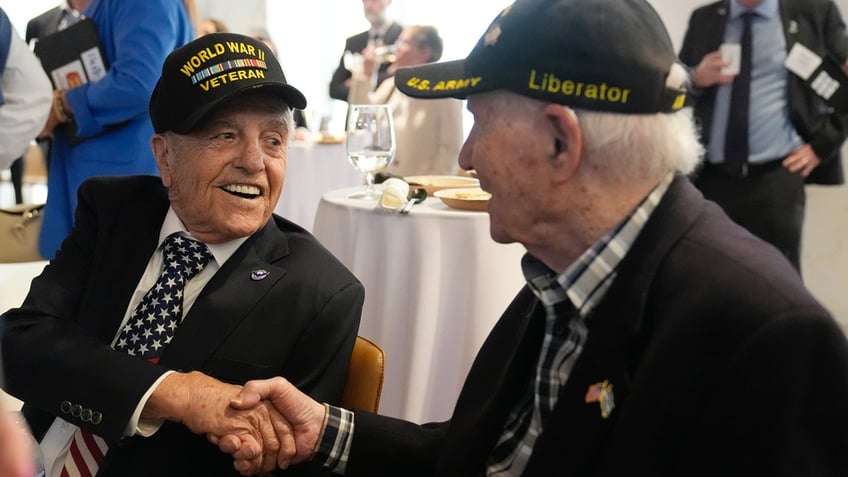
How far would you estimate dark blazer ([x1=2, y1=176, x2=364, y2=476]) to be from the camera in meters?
1.44

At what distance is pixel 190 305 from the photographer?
1567mm

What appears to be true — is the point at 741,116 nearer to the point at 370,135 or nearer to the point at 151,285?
the point at 370,135

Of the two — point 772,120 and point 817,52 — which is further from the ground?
point 817,52

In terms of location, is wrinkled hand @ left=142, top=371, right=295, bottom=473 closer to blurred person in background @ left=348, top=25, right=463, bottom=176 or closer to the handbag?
the handbag

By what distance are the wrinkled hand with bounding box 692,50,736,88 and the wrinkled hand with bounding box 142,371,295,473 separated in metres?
3.36

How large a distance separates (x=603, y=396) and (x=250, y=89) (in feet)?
2.94

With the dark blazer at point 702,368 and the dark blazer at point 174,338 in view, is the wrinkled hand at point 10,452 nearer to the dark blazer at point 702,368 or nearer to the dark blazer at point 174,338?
the dark blazer at point 702,368

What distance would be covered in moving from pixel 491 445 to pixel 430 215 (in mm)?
1339

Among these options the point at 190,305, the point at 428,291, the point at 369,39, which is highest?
the point at 369,39

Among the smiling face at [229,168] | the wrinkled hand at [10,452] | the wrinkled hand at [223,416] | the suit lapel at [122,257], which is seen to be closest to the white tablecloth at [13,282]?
the suit lapel at [122,257]

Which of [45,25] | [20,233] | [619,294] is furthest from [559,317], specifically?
[45,25]

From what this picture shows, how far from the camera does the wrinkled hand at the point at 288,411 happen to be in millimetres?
1369

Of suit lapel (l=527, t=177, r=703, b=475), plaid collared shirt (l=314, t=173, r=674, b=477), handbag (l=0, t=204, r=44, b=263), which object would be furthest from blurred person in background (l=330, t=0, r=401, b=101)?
suit lapel (l=527, t=177, r=703, b=475)

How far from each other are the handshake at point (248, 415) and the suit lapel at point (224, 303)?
7cm
